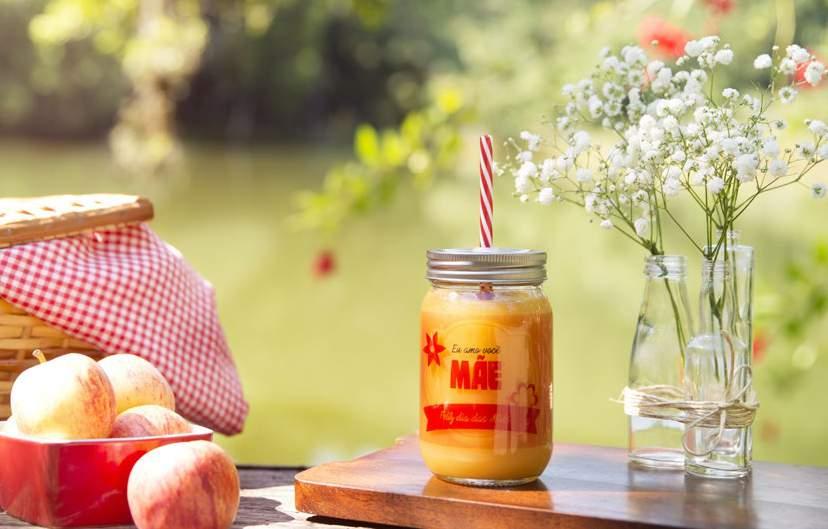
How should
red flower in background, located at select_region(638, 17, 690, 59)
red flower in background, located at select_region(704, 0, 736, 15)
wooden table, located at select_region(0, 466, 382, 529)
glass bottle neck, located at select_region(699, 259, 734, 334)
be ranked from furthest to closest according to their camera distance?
red flower in background, located at select_region(704, 0, 736, 15)
red flower in background, located at select_region(638, 17, 690, 59)
glass bottle neck, located at select_region(699, 259, 734, 334)
wooden table, located at select_region(0, 466, 382, 529)

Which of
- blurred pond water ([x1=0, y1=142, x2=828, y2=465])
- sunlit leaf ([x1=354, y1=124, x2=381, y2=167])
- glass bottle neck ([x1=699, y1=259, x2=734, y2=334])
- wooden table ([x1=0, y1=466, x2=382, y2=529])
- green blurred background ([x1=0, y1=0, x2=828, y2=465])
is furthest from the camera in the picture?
blurred pond water ([x1=0, y1=142, x2=828, y2=465])

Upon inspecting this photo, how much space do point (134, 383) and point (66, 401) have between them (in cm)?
10

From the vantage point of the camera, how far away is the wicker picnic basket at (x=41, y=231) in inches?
47.4

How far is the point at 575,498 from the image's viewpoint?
1001 millimetres

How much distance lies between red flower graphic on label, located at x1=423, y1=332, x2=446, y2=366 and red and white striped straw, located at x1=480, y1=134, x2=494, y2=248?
0.11m

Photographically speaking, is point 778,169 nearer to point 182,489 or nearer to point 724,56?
point 724,56

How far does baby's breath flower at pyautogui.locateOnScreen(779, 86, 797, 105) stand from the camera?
1.09 m

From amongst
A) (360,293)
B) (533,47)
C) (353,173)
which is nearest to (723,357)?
(353,173)

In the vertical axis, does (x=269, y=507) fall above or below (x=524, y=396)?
below

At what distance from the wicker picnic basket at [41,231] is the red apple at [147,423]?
0.23 m

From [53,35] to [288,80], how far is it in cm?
882

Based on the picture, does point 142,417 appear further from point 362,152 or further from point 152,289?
point 362,152

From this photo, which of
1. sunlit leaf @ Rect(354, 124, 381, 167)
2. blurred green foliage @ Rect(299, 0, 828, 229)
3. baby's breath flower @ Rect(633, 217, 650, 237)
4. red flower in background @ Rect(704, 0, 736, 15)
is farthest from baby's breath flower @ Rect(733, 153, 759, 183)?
red flower in background @ Rect(704, 0, 736, 15)

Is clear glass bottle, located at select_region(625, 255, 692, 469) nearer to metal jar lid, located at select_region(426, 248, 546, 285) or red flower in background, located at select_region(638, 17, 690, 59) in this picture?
metal jar lid, located at select_region(426, 248, 546, 285)
